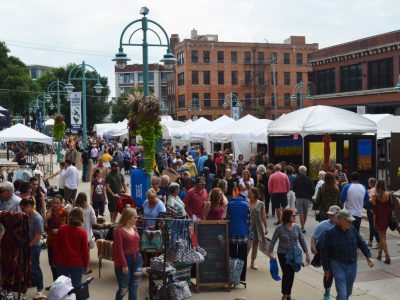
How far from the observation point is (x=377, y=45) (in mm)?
42969

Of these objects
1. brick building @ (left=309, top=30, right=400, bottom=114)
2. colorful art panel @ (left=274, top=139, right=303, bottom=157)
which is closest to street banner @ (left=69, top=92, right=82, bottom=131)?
colorful art panel @ (left=274, top=139, right=303, bottom=157)

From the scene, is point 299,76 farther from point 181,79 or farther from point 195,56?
point 181,79

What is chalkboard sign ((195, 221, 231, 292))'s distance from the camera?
30.0 ft

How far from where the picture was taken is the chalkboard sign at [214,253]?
9.13 meters

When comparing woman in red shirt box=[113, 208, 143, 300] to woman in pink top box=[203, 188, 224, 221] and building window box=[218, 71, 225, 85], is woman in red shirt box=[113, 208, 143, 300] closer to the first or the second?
woman in pink top box=[203, 188, 224, 221]

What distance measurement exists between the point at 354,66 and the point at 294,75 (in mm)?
31542

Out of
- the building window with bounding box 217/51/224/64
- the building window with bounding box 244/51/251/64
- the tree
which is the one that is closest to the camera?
the tree

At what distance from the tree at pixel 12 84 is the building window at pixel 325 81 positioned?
34282 millimetres

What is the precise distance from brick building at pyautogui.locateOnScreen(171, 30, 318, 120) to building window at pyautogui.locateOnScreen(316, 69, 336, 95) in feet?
71.1

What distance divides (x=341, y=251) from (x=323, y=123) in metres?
11.7

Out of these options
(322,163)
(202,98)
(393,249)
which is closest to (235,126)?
(322,163)

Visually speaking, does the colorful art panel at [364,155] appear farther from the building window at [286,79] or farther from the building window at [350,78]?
the building window at [286,79]

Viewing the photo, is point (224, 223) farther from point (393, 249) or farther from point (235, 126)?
point (235, 126)

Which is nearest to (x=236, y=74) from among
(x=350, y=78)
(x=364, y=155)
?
(x=350, y=78)
